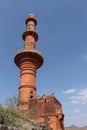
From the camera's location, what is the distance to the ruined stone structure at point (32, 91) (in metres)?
16.9

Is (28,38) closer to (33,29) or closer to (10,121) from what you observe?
(33,29)

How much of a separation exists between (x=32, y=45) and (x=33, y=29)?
206 centimetres

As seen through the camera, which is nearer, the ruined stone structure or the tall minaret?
the ruined stone structure

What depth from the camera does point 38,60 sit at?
2119cm

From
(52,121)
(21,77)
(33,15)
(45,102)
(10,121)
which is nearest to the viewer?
(10,121)

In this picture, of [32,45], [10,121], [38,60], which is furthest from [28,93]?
[10,121]

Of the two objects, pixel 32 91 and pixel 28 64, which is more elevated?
pixel 28 64

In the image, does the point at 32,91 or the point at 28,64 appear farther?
the point at 28,64

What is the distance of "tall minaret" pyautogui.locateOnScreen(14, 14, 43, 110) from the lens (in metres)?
19.2

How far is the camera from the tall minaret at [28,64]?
19250mm

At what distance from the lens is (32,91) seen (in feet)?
64.3

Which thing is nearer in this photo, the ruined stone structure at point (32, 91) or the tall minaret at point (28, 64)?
the ruined stone structure at point (32, 91)

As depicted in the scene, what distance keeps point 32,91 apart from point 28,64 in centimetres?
265

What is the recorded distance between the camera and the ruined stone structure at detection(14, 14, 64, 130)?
16.9 metres
